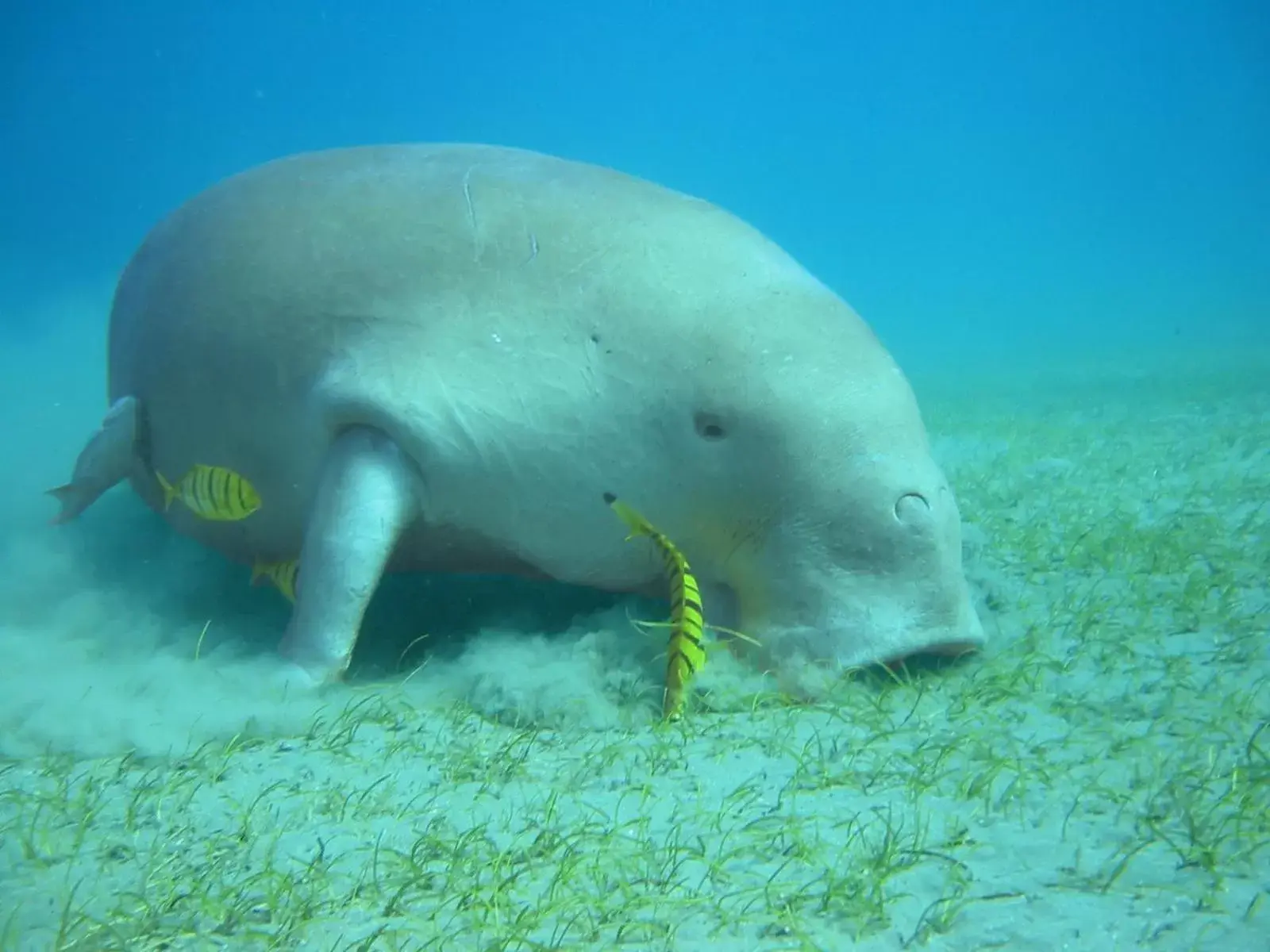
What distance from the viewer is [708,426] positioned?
3.45 metres

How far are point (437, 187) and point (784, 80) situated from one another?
141m

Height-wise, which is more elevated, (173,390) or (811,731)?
(173,390)

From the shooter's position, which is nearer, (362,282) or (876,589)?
(876,589)

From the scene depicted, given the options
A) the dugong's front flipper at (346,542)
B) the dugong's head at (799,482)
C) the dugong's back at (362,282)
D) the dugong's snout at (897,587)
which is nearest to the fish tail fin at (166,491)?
the dugong's back at (362,282)

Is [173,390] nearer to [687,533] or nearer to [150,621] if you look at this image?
[150,621]

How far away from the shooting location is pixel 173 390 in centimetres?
423

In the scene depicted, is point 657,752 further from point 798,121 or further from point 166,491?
point 798,121

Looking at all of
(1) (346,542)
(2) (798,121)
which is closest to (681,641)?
(1) (346,542)

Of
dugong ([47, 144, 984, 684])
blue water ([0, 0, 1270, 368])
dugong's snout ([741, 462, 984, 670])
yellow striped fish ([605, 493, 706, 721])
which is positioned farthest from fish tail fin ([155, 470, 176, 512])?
blue water ([0, 0, 1270, 368])

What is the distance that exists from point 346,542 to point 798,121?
471ft

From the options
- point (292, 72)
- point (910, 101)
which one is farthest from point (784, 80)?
point (292, 72)

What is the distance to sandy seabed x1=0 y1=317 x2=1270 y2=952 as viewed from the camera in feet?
5.63

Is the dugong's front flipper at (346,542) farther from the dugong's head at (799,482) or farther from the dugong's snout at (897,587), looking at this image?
the dugong's snout at (897,587)

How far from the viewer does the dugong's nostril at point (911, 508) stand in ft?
10.6
